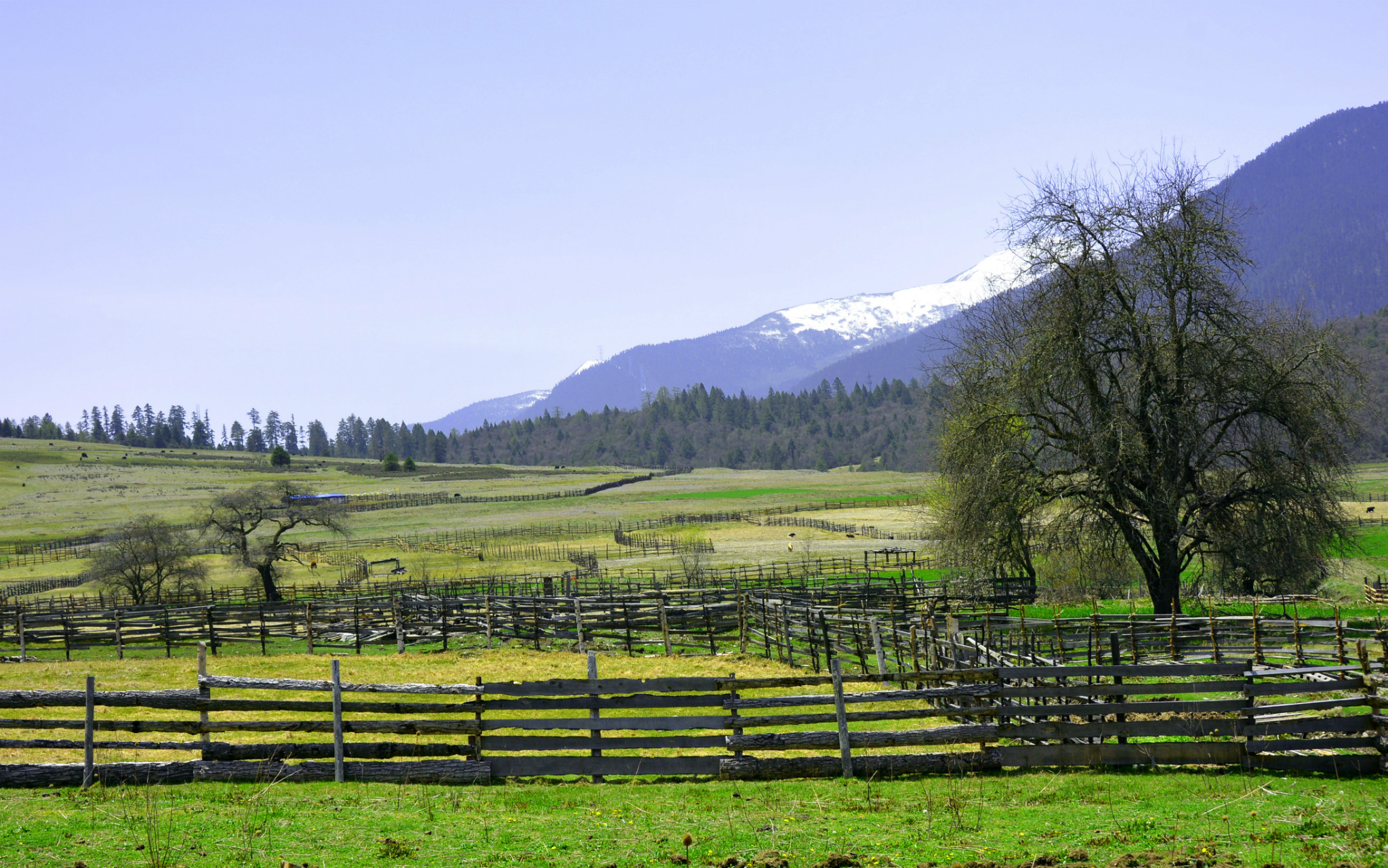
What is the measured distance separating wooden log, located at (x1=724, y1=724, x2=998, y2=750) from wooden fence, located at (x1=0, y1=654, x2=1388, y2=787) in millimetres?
17

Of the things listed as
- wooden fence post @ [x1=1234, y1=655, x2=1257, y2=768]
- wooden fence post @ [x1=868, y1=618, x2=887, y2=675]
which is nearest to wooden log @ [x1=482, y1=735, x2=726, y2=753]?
wooden fence post @ [x1=1234, y1=655, x2=1257, y2=768]

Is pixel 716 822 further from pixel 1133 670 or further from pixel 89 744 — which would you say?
pixel 89 744

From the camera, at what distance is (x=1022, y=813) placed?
29.5ft

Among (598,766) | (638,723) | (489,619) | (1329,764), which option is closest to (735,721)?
(638,723)

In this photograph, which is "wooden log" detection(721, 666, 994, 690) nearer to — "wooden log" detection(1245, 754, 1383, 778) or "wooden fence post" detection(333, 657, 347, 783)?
"wooden log" detection(1245, 754, 1383, 778)

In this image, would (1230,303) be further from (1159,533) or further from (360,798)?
(360,798)

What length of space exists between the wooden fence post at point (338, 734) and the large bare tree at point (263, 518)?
40.7 m

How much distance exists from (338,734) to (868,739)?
642 cm

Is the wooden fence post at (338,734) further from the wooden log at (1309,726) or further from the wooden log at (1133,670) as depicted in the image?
the wooden log at (1309,726)

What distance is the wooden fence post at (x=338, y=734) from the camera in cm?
1100

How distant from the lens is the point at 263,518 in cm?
5078

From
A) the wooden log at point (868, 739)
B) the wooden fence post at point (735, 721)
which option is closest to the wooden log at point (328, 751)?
the wooden fence post at point (735, 721)

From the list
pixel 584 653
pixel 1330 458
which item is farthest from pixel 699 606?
pixel 1330 458

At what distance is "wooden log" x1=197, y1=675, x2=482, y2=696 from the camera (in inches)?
431
